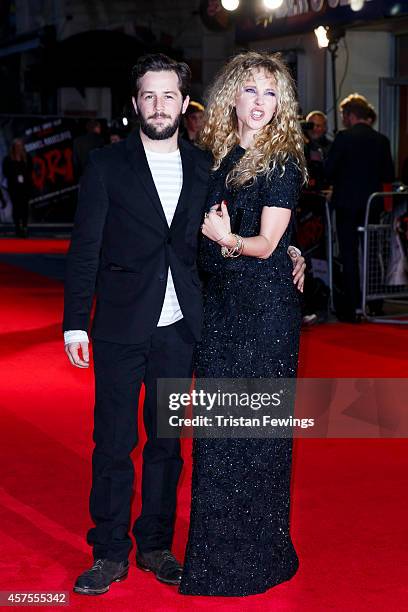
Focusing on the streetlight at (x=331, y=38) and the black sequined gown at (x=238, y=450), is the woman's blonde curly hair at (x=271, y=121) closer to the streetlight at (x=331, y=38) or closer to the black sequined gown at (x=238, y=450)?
the black sequined gown at (x=238, y=450)

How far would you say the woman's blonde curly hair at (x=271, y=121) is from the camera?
12.3 feet

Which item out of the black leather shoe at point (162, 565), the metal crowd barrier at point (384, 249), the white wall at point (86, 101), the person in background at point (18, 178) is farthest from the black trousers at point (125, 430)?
the white wall at point (86, 101)

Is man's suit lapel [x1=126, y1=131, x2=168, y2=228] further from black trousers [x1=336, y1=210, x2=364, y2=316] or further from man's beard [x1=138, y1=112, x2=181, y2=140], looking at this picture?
black trousers [x1=336, y1=210, x2=364, y2=316]

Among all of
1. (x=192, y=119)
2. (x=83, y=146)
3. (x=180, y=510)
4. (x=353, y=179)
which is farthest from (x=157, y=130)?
(x=83, y=146)

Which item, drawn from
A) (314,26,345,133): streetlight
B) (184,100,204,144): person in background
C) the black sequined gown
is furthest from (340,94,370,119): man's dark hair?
the black sequined gown

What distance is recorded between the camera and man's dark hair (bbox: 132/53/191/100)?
154 inches

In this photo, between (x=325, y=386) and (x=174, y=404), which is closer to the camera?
(x=174, y=404)

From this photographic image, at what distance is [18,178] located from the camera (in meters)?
20.4

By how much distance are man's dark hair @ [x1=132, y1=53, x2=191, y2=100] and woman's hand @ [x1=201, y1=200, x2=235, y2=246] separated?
56 centimetres

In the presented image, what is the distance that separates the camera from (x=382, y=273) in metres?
10.8

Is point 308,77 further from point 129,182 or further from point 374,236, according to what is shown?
point 129,182

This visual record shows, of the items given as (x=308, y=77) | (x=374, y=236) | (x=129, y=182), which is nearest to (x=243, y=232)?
(x=129, y=182)

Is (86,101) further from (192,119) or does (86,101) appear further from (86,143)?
(192,119)

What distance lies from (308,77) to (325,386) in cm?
1085
